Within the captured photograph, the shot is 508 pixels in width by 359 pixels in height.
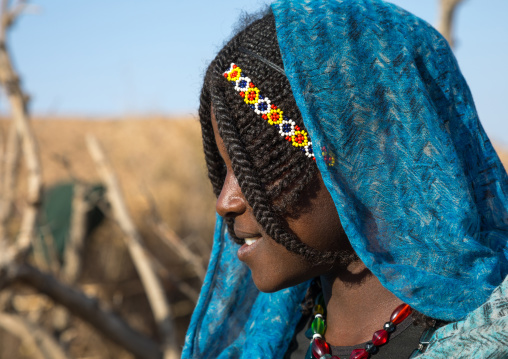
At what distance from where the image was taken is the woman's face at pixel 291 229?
1471mm

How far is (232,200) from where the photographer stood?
153 centimetres

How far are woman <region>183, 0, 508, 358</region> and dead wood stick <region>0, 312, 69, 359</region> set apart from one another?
4.28 m

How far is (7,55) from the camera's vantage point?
5266 millimetres

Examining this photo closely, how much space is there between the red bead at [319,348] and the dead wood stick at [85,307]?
3590mm

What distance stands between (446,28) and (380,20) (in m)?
2.60

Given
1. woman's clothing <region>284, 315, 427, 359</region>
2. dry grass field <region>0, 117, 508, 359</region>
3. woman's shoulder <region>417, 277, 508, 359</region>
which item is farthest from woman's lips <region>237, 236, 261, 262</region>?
dry grass field <region>0, 117, 508, 359</region>

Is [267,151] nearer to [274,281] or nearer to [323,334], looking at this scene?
[274,281]

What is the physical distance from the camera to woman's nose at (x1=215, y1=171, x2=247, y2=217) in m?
1.53

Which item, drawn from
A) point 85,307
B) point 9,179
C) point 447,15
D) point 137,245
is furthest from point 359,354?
point 9,179

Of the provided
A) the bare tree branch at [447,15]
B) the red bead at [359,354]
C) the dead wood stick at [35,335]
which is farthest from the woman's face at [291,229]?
the dead wood stick at [35,335]

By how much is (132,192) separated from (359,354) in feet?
26.0

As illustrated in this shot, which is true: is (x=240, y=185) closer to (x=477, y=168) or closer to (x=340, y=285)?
(x=340, y=285)

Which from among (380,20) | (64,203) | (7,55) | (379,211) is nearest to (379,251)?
(379,211)

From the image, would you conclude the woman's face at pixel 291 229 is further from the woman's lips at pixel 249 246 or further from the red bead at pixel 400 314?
the red bead at pixel 400 314
